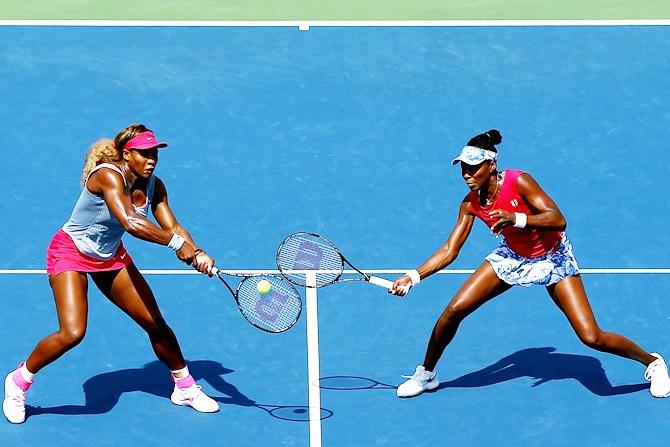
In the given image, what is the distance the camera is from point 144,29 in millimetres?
16906

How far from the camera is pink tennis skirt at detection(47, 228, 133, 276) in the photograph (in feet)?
34.7

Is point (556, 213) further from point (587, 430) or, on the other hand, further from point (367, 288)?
point (367, 288)

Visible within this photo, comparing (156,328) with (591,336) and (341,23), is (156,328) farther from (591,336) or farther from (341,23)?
(341,23)

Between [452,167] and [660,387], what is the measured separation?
3996 millimetres

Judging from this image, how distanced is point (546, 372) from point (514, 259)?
1.19 metres

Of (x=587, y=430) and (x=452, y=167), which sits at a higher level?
(x=452, y=167)

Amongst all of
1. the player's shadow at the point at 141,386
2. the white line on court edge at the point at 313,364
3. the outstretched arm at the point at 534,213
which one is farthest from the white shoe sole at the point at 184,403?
the outstretched arm at the point at 534,213

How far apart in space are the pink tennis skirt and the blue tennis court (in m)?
1.15

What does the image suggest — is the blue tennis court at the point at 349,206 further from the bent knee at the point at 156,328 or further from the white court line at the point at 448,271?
the bent knee at the point at 156,328

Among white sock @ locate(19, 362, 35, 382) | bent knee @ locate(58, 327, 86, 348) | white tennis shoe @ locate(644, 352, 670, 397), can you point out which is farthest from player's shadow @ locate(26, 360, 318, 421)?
white tennis shoe @ locate(644, 352, 670, 397)

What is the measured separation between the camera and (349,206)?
1401 centimetres

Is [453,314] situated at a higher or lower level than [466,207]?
lower

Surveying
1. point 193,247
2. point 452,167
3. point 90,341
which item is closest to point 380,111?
point 452,167

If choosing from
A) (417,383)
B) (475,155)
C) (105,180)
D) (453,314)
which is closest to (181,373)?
(105,180)
